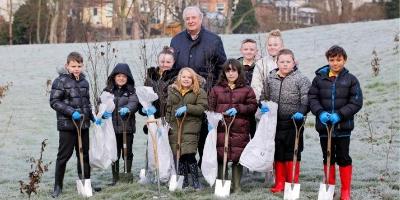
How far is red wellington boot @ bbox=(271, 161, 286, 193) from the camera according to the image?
699 cm

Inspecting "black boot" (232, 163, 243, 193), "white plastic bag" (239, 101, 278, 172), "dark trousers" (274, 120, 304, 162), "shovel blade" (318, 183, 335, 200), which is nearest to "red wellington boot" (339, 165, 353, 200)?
"shovel blade" (318, 183, 335, 200)

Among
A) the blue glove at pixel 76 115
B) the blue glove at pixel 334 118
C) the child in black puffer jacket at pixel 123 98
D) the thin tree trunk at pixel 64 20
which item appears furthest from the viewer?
the thin tree trunk at pixel 64 20

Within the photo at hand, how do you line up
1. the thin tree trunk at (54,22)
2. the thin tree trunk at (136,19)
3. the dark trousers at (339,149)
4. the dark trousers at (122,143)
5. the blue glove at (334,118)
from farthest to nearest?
the thin tree trunk at (54,22)
the thin tree trunk at (136,19)
the dark trousers at (122,143)
the dark trousers at (339,149)
the blue glove at (334,118)

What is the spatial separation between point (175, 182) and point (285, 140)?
1.29m

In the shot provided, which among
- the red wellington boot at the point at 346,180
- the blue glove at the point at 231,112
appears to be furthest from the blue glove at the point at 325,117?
the blue glove at the point at 231,112

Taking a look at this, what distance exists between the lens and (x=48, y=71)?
22.1 meters

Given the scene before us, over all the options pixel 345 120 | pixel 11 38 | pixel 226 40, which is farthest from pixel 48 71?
pixel 11 38

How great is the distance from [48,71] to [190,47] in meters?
15.6

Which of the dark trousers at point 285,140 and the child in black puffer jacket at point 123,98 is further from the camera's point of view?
the child in black puffer jacket at point 123,98

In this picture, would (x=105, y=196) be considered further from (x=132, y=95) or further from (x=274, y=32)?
A: (x=274, y=32)

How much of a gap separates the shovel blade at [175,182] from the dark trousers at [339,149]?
1.62m

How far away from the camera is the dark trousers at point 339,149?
6426mm

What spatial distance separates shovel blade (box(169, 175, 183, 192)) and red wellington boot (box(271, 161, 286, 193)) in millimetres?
1018

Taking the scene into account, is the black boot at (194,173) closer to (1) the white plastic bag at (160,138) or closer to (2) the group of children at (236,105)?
(2) the group of children at (236,105)
